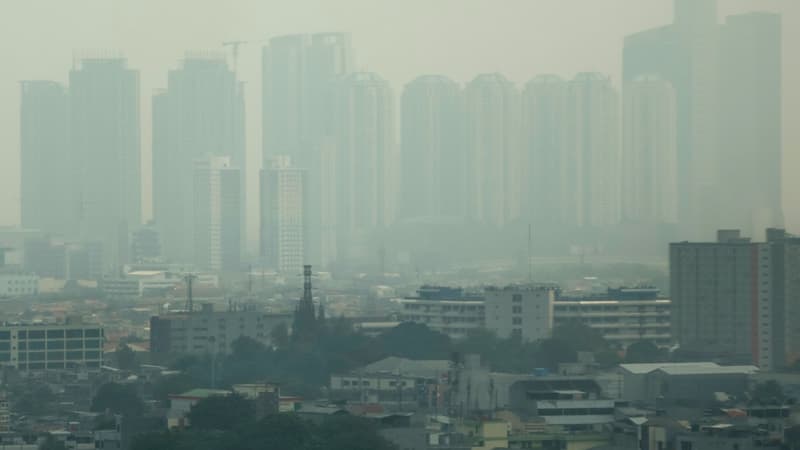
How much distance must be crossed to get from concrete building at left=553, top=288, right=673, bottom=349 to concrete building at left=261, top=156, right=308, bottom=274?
718 inches

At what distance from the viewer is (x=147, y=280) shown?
38.1 m

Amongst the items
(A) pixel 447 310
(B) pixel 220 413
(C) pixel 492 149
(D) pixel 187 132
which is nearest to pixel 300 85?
(D) pixel 187 132

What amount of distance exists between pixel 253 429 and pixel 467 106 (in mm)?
27632

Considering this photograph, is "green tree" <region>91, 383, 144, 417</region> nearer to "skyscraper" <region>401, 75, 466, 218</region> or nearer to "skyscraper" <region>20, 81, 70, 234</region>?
"skyscraper" <region>401, 75, 466, 218</region>

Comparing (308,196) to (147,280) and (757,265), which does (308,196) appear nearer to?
(147,280)

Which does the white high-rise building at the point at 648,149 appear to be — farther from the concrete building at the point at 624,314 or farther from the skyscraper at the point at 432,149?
the concrete building at the point at 624,314

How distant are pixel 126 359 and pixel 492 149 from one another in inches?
716

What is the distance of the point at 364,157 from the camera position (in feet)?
137

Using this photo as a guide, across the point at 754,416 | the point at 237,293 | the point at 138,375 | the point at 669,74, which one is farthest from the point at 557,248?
the point at 754,416

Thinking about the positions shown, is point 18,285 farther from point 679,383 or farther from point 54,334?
point 679,383

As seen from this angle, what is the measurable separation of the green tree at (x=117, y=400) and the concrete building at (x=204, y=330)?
6.11 metres

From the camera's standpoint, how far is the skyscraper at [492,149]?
36.6 meters

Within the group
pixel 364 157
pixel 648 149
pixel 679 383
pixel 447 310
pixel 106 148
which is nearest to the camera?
pixel 679 383

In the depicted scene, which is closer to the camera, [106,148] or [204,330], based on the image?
[204,330]
